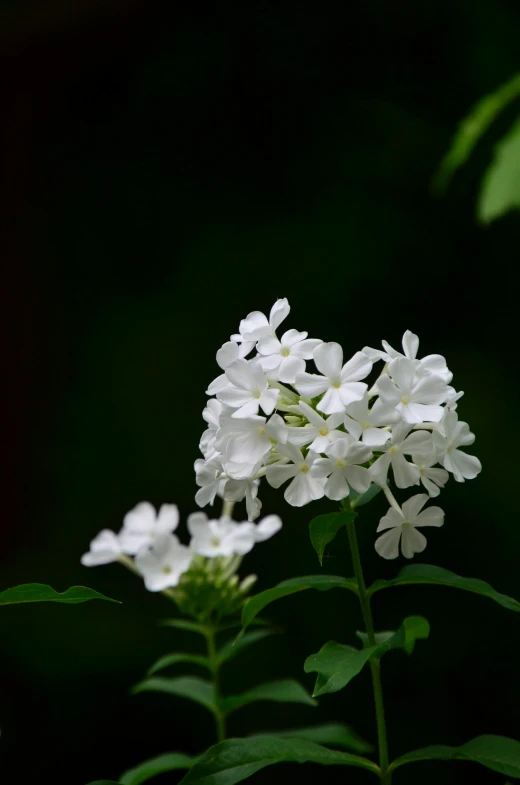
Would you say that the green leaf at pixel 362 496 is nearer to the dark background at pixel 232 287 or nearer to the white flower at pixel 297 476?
the white flower at pixel 297 476

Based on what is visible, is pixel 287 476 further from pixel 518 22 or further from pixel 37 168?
pixel 37 168

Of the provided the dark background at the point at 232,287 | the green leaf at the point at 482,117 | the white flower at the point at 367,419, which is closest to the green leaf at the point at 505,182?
the green leaf at the point at 482,117

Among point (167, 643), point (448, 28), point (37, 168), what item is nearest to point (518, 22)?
point (448, 28)

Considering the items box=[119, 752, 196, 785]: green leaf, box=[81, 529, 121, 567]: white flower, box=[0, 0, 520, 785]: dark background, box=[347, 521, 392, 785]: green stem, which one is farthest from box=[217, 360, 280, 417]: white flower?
box=[0, 0, 520, 785]: dark background

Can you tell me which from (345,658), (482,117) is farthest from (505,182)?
(345,658)

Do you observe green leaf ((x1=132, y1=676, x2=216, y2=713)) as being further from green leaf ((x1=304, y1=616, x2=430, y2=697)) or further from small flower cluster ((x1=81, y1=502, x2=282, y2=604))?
green leaf ((x1=304, y1=616, x2=430, y2=697))

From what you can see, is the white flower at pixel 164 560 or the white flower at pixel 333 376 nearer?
the white flower at pixel 333 376
